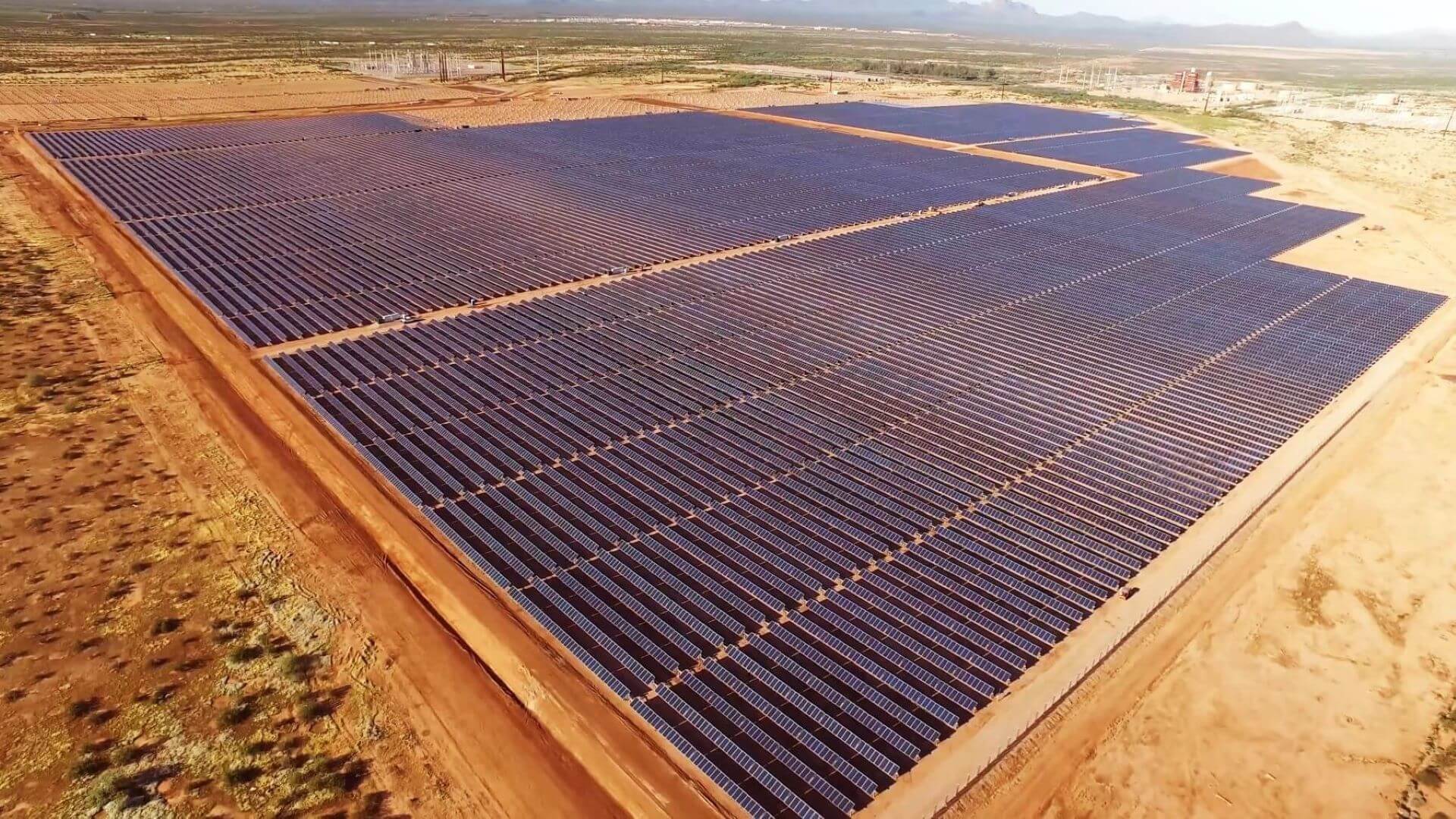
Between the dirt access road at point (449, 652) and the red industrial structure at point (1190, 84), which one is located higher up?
the red industrial structure at point (1190, 84)

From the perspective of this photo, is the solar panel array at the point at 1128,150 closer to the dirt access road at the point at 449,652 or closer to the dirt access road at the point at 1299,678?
A: the dirt access road at the point at 1299,678

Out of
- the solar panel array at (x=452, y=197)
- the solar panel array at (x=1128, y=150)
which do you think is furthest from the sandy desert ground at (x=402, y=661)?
the solar panel array at (x=1128, y=150)

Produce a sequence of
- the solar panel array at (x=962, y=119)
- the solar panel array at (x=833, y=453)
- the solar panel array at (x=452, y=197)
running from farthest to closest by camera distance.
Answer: the solar panel array at (x=962, y=119)
the solar panel array at (x=452, y=197)
the solar panel array at (x=833, y=453)

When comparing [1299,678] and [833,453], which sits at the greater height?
[833,453]

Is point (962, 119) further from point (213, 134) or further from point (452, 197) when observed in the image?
point (213, 134)

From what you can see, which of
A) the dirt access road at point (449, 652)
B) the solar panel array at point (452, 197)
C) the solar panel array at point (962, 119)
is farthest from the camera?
the solar panel array at point (962, 119)

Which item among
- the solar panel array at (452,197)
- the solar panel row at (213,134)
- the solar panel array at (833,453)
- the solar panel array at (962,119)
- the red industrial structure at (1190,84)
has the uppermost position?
the red industrial structure at (1190,84)

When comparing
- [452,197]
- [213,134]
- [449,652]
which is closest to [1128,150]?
[452,197]

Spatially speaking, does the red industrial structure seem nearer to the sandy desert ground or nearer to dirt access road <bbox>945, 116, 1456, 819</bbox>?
dirt access road <bbox>945, 116, 1456, 819</bbox>
